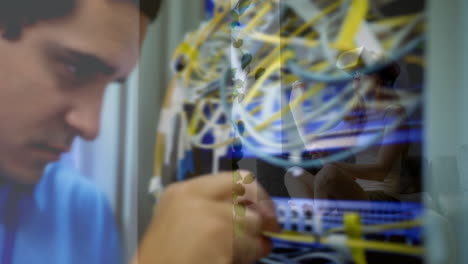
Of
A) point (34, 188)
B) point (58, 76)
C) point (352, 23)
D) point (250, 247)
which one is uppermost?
point (352, 23)

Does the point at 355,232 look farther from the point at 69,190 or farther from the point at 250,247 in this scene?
the point at 69,190

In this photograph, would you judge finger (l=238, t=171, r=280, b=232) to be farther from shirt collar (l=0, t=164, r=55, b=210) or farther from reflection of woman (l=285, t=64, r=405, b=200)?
shirt collar (l=0, t=164, r=55, b=210)

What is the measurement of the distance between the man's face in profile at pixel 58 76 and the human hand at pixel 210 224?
0.33 meters

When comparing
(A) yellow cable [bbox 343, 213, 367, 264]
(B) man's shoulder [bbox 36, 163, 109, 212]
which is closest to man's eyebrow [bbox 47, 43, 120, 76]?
(B) man's shoulder [bbox 36, 163, 109, 212]

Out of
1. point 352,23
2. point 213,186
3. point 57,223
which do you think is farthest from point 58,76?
point 352,23

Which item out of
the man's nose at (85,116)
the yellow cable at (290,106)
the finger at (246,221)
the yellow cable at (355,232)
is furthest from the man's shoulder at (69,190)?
the yellow cable at (355,232)

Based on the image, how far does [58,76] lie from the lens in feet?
3.37

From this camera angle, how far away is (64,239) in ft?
3.35

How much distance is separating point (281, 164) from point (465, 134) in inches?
19.2

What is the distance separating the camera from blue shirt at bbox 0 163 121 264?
100 cm

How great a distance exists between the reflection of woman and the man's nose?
2.16 feet

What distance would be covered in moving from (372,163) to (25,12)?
1.07 m

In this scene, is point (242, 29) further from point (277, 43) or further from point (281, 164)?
point (281, 164)

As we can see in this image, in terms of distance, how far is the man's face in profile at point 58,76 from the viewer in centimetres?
101
